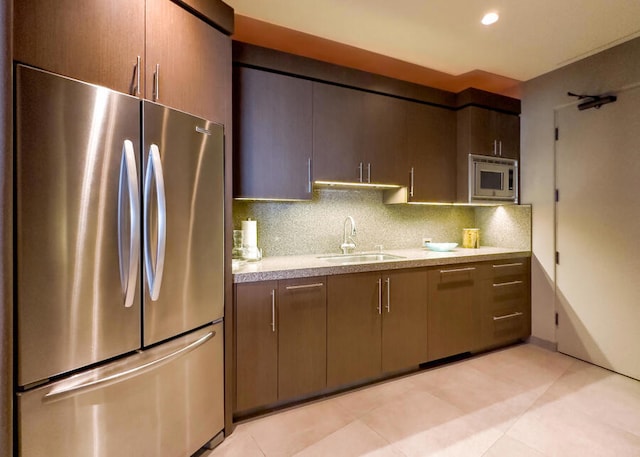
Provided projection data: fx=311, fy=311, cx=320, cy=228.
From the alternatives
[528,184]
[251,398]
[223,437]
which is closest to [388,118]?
[528,184]

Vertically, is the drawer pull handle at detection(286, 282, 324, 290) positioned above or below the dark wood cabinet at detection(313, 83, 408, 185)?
below

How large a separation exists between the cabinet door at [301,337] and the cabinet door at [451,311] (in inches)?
38.5

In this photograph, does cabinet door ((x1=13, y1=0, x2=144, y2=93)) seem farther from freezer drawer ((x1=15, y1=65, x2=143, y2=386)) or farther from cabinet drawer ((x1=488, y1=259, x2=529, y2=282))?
cabinet drawer ((x1=488, y1=259, x2=529, y2=282))

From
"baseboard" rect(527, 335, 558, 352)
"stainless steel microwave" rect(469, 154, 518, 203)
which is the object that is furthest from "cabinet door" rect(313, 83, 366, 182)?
"baseboard" rect(527, 335, 558, 352)

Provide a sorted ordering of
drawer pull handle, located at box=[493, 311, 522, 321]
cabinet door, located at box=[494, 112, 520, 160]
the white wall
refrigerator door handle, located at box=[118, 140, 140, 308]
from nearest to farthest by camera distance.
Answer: refrigerator door handle, located at box=[118, 140, 140, 308] → the white wall → drawer pull handle, located at box=[493, 311, 522, 321] → cabinet door, located at box=[494, 112, 520, 160]

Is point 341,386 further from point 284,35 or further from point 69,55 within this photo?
point 284,35

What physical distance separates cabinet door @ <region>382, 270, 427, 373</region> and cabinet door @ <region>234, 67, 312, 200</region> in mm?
980

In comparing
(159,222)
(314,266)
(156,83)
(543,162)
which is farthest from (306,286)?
(543,162)

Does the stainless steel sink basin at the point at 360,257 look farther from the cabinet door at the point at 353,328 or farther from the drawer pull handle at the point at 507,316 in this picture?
the drawer pull handle at the point at 507,316

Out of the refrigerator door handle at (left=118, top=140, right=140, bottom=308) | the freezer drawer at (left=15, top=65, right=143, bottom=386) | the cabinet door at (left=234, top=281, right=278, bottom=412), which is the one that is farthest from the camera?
the cabinet door at (left=234, top=281, right=278, bottom=412)

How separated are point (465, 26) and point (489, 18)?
16cm

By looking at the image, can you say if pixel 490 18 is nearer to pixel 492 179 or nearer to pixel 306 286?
pixel 492 179

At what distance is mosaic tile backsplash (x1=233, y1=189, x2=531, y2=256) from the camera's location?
2562 millimetres

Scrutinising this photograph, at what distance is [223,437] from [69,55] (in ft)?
6.51
